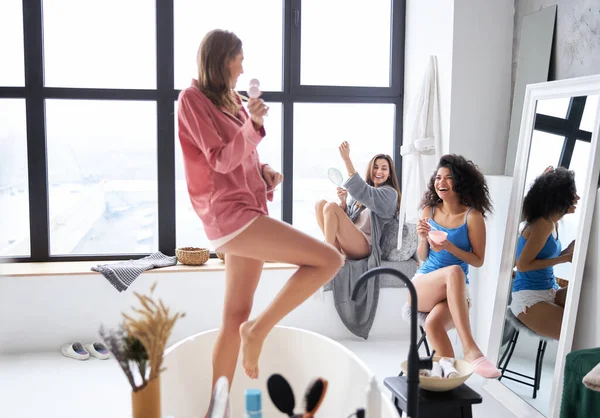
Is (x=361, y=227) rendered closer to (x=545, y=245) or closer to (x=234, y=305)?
(x=545, y=245)

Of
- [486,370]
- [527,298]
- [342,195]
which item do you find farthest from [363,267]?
[486,370]

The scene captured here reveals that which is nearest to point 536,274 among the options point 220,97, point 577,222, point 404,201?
point 577,222

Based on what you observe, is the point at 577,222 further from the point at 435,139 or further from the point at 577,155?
the point at 435,139

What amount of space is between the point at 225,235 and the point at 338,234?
89.5 inches

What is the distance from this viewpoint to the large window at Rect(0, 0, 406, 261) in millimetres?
4574

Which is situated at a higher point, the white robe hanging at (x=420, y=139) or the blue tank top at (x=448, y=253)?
the white robe hanging at (x=420, y=139)

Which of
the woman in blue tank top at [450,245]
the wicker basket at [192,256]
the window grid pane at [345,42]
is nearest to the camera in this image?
the woman in blue tank top at [450,245]

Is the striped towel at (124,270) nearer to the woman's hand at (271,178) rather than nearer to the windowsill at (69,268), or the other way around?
the windowsill at (69,268)

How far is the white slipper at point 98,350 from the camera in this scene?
4.09 m

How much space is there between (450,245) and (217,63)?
1.68 metres

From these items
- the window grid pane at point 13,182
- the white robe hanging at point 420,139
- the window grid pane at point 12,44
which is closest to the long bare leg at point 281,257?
the white robe hanging at point 420,139

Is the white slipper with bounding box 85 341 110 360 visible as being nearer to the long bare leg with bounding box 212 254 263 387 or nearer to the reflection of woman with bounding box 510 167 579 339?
the long bare leg with bounding box 212 254 263 387

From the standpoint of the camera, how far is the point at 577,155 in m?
3.02

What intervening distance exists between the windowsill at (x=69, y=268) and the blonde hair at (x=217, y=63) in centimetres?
238
